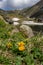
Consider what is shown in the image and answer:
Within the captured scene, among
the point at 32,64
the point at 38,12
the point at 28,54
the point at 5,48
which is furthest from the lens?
the point at 38,12

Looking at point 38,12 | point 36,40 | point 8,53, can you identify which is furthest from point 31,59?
point 38,12

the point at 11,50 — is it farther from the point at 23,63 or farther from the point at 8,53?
the point at 23,63

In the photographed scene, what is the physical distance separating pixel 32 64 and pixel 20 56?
30 cm

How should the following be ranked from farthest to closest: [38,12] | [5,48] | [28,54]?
[38,12], [5,48], [28,54]

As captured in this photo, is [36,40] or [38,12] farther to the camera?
[38,12]

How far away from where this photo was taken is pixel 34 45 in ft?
16.0

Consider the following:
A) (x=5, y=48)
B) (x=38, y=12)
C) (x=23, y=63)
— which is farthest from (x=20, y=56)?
(x=38, y=12)

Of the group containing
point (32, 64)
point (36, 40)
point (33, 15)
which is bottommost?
point (32, 64)

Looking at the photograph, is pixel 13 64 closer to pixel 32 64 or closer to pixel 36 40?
pixel 32 64

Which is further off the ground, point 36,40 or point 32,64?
point 36,40

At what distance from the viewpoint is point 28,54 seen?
4535mm

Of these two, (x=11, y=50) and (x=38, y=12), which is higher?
(x=38, y=12)

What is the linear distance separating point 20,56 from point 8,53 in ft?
0.93

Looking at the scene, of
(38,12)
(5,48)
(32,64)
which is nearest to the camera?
(32,64)
